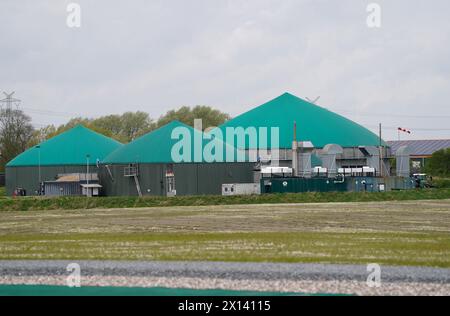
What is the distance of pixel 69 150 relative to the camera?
100062mm

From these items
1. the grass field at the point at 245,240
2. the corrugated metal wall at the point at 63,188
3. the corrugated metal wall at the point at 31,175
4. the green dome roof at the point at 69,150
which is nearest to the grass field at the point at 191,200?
the grass field at the point at 245,240

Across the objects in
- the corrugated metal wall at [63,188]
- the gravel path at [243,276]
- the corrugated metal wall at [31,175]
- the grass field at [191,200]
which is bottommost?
the gravel path at [243,276]

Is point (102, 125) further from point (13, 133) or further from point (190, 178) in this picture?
point (190, 178)

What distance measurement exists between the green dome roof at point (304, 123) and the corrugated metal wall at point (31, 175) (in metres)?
27.2

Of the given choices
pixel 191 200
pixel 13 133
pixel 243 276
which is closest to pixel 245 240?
pixel 243 276

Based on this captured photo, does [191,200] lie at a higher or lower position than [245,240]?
higher

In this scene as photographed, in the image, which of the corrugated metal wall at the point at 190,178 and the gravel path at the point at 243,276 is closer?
the gravel path at the point at 243,276

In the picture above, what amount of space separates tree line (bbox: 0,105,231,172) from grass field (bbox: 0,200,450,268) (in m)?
98.8

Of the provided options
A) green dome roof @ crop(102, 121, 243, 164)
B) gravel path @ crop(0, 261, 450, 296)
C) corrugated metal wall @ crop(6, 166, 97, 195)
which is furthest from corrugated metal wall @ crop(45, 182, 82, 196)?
gravel path @ crop(0, 261, 450, 296)

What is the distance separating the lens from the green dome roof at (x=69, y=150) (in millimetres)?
97500

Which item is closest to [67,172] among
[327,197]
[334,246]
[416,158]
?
[327,197]

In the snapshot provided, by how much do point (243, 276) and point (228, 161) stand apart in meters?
65.0

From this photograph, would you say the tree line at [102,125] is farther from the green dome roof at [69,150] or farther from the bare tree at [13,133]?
the green dome roof at [69,150]
